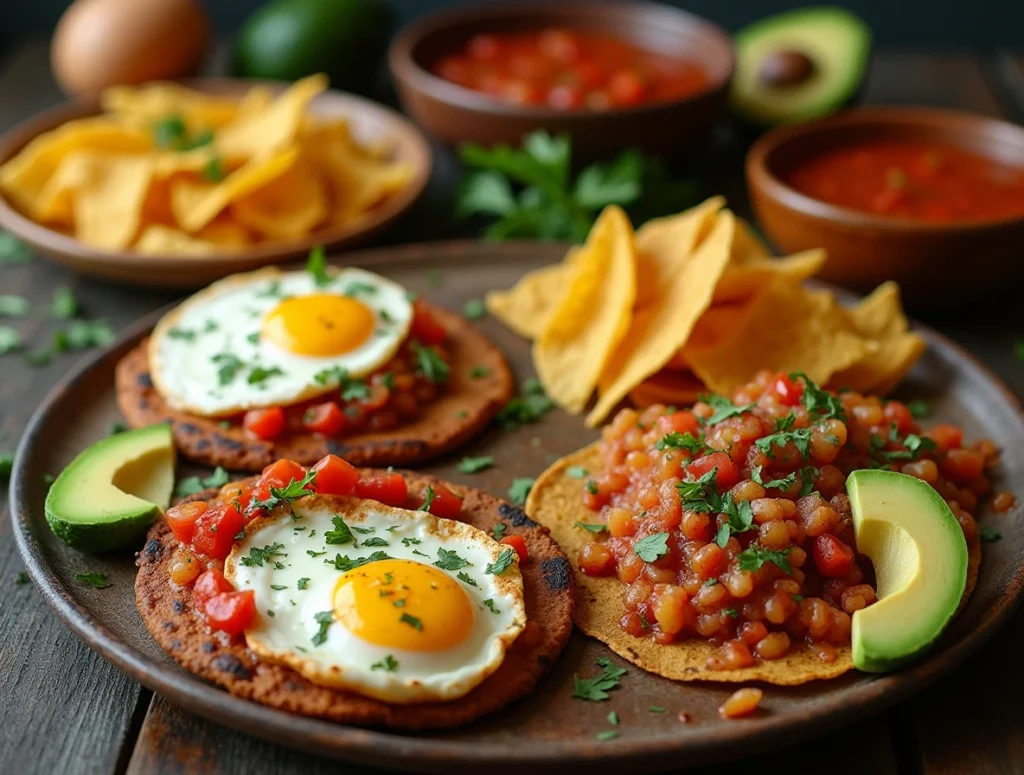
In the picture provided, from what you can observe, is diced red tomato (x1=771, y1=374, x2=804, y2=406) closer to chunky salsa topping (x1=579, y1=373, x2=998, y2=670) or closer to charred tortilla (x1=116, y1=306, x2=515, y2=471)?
chunky salsa topping (x1=579, y1=373, x2=998, y2=670)

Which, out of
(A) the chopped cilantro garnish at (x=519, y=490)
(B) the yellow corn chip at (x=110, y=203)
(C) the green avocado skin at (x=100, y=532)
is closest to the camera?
(C) the green avocado skin at (x=100, y=532)

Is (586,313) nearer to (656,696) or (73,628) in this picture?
(656,696)

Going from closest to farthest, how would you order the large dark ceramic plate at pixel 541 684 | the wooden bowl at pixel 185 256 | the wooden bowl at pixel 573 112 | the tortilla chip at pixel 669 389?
the large dark ceramic plate at pixel 541 684 < the tortilla chip at pixel 669 389 < the wooden bowl at pixel 185 256 < the wooden bowl at pixel 573 112

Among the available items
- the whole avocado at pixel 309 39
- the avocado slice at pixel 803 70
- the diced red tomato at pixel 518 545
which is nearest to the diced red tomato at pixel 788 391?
the diced red tomato at pixel 518 545

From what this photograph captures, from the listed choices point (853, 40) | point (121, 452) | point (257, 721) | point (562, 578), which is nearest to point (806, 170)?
point (853, 40)

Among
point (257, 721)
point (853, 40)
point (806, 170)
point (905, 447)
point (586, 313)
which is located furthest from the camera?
point (853, 40)

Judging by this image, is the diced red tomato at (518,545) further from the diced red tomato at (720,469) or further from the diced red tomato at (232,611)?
the diced red tomato at (232,611)

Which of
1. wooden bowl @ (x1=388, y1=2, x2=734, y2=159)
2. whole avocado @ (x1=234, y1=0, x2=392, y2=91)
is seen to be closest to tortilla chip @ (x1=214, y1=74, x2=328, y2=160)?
wooden bowl @ (x1=388, y1=2, x2=734, y2=159)
